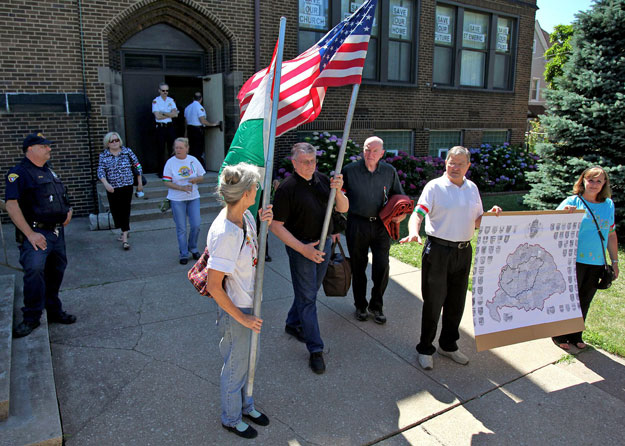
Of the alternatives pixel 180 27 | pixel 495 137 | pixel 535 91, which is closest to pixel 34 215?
pixel 180 27

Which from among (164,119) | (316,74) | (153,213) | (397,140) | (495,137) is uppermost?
(316,74)

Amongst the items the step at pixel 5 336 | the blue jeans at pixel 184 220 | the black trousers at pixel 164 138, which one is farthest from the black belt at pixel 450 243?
the black trousers at pixel 164 138

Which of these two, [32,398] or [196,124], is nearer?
[32,398]

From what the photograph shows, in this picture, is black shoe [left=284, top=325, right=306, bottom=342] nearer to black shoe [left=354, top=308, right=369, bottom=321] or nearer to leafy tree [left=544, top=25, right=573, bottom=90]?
black shoe [left=354, top=308, right=369, bottom=321]

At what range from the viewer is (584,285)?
169 inches

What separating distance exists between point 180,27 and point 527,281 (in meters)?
9.21

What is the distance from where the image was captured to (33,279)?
13.4 ft

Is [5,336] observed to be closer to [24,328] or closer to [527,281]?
[24,328]

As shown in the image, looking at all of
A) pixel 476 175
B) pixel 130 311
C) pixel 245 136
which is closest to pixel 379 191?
pixel 245 136

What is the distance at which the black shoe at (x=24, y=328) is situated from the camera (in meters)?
3.99

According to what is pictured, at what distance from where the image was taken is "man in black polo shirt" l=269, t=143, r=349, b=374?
367cm

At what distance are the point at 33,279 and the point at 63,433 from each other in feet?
5.32

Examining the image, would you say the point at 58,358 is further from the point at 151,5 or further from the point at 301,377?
the point at 151,5

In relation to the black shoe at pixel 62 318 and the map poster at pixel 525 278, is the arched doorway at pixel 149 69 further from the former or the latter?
the map poster at pixel 525 278
